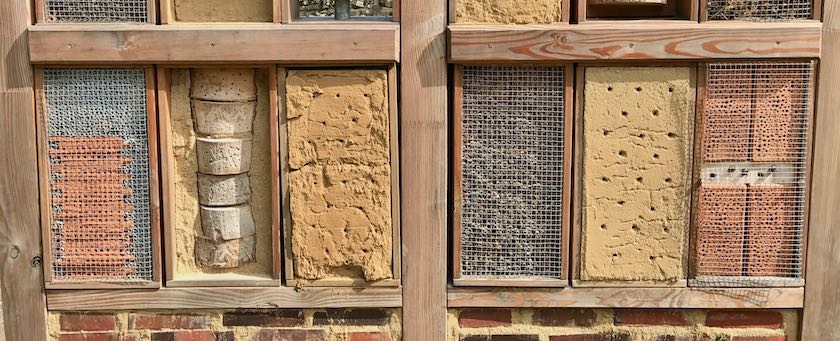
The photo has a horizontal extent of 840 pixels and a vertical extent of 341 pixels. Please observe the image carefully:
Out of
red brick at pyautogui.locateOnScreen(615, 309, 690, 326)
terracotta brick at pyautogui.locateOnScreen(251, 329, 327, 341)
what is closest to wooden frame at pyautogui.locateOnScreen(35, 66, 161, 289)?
terracotta brick at pyautogui.locateOnScreen(251, 329, 327, 341)

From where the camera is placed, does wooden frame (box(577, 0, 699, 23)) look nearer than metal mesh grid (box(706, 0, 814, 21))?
No

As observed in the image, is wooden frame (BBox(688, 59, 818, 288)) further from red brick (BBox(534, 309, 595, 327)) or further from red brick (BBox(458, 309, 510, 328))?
red brick (BBox(458, 309, 510, 328))

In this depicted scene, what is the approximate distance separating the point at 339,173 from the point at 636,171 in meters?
1.06

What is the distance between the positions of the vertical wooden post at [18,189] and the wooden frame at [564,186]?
1.51m

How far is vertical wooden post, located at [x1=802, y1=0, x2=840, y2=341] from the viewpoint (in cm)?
273

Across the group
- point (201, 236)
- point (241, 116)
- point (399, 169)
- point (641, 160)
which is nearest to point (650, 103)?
point (641, 160)

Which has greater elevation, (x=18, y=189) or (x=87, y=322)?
(x=18, y=189)

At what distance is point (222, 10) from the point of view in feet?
9.18

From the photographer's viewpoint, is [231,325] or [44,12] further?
[231,325]

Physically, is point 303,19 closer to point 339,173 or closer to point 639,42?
point 339,173

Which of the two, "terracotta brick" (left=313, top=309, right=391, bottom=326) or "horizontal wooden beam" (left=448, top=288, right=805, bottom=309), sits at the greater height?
"horizontal wooden beam" (left=448, top=288, right=805, bottom=309)

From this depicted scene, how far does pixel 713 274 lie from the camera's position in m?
2.88

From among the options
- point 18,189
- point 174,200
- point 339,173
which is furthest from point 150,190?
point 339,173

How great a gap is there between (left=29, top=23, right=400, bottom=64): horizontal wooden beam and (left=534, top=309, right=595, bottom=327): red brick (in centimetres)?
110
